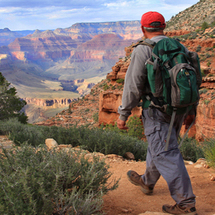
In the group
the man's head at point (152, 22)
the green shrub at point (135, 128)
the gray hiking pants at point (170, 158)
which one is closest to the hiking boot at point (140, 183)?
the gray hiking pants at point (170, 158)

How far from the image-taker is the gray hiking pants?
7.06 feet

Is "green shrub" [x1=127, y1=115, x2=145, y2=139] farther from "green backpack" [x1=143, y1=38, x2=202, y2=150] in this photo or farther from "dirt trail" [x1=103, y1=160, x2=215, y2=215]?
"green backpack" [x1=143, y1=38, x2=202, y2=150]

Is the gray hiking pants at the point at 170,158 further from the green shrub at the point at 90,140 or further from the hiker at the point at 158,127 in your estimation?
the green shrub at the point at 90,140

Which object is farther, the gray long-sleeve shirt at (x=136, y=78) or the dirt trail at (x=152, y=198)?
the dirt trail at (x=152, y=198)

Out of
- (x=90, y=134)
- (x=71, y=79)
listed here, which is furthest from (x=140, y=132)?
(x=71, y=79)

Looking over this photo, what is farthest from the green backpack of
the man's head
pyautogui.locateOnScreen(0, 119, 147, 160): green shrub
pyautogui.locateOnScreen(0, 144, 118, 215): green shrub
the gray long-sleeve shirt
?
pyautogui.locateOnScreen(0, 119, 147, 160): green shrub

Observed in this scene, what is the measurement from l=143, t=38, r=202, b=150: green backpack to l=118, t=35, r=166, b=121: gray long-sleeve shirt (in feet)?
0.32

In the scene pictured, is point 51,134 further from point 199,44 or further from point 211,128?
point 199,44

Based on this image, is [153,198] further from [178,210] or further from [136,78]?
[136,78]

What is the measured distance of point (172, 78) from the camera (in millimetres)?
2021

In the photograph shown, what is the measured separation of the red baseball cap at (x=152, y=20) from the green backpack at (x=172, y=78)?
0.26m

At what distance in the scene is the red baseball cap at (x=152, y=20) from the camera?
2295 millimetres

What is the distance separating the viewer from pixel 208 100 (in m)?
10.1

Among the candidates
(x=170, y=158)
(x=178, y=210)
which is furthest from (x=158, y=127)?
(x=178, y=210)
